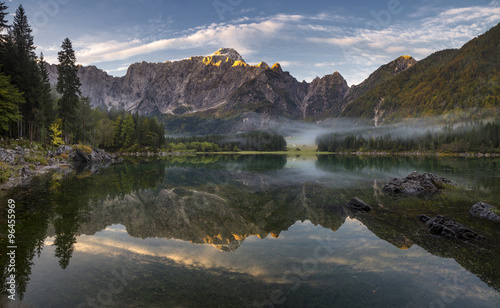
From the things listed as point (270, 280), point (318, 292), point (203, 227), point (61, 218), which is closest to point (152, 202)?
point (61, 218)

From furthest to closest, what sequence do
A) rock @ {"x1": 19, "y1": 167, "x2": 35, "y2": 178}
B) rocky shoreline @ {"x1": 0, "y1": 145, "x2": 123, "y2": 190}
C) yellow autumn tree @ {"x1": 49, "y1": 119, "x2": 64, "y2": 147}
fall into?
yellow autumn tree @ {"x1": 49, "y1": 119, "x2": 64, "y2": 147}, rock @ {"x1": 19, "y1": 167, "x2": 35, "y2": 178}, rocky shoreline @ {"x1": 0, "y1": 145, "x2": 123, "y2": 190}

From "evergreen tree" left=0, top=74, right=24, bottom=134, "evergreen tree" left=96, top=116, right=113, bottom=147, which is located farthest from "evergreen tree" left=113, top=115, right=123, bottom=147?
"evergreen tree" left=0, top=74, right=24, bottom=134

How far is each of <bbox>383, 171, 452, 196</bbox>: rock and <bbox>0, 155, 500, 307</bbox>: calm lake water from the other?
7363 mm

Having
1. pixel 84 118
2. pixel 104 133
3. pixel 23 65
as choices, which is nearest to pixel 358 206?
pixel 23 65

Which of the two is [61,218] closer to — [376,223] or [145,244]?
[145,244]

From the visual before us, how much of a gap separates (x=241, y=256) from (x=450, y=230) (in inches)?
606

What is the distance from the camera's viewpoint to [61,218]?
19703 mm

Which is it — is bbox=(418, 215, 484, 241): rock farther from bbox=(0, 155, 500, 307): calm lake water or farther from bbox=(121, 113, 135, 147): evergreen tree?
bbox=(121, 113, 135, 147): evergreen tree

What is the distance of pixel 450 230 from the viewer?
17672 millimetres

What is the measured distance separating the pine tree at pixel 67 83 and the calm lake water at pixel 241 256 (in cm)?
7143

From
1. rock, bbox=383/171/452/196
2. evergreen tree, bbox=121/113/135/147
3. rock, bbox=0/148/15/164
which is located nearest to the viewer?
rock, bbox=383/171/452/196

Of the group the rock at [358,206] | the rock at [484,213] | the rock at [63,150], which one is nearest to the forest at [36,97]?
the rock at [63,150]

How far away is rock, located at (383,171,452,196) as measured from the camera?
34.0 metres

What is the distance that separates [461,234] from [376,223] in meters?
5.43
